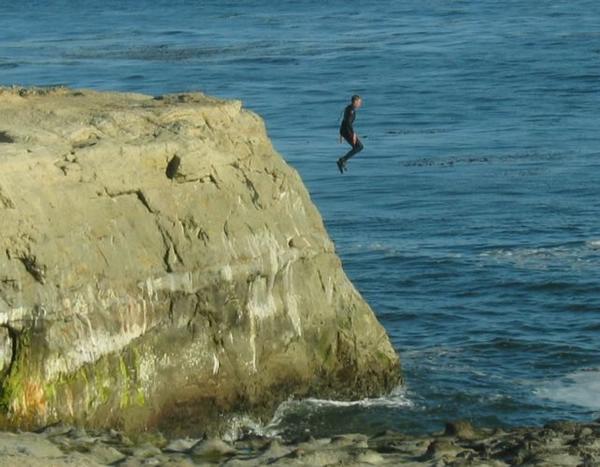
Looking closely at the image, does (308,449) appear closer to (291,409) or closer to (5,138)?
(291,409)

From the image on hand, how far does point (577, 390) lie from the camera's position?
64.4ft

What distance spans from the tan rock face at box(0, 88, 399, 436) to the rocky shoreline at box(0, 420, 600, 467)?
0.65 meters

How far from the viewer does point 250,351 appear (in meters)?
16.7

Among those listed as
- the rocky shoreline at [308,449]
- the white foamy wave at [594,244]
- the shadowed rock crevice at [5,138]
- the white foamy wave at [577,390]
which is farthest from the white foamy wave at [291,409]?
the white foamy wave at [594,244]

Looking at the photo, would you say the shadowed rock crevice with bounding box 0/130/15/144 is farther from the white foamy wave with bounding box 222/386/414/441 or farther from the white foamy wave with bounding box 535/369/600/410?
the white foamy wave with bounding box 535/369/600/410

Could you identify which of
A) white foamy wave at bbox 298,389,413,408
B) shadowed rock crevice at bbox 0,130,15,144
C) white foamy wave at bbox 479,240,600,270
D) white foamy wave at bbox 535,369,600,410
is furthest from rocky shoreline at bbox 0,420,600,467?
white foamy wave at bbox 479,240,600,270

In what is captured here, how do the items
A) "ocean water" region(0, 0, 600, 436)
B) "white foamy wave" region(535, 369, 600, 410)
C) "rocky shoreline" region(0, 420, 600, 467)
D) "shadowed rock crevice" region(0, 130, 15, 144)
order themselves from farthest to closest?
"ocean water" region(0, 0, 600, 436), "white foamy wave" region(535, 369, 600, 410), "shadowed rock crevice" region(0, 130, 15, 144), "rocky shoreline" region(0, 420, 600, 467)

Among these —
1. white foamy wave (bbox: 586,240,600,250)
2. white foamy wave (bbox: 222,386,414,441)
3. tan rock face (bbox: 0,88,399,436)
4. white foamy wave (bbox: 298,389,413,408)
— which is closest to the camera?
tan rock face (bbox: 0,88,399,436)

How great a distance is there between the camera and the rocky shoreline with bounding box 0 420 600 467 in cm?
1330

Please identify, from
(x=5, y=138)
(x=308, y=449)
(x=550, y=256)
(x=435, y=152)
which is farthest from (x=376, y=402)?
(x=435, y=152)

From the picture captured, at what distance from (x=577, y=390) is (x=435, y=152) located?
15980mm

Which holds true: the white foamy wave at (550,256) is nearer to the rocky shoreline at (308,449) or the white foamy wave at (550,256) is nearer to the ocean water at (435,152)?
the ocean water at (435,152)

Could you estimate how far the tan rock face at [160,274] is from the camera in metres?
14.8

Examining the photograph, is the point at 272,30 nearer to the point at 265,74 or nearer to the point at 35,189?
the point at 265,74
